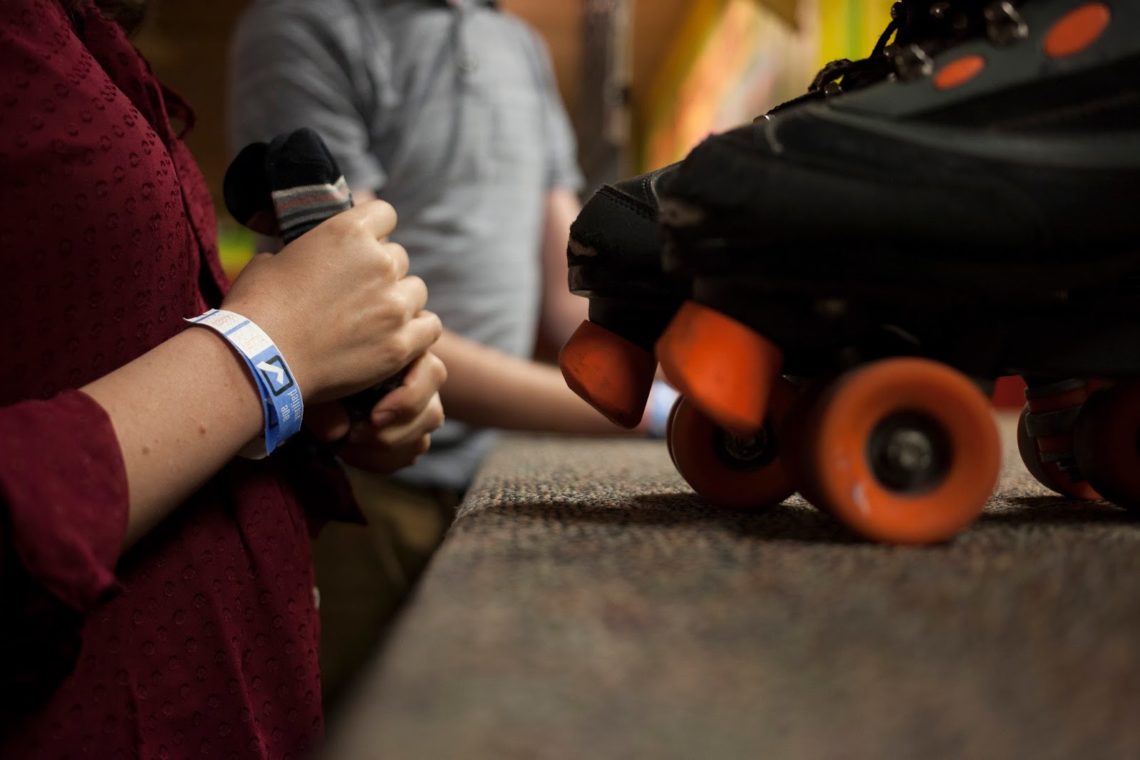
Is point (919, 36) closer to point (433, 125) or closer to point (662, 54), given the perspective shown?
point (433, 125)

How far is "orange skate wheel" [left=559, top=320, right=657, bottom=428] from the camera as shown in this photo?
393 mm

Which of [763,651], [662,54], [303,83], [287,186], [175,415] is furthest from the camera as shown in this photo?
[662,54]

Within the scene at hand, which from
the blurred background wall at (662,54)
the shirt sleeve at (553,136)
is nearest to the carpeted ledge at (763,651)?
the blurred background wall at (662,54)

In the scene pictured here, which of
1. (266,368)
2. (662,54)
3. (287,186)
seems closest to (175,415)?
(266,368)

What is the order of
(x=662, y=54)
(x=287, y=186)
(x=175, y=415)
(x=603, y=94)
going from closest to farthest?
(x=175, y=415) < (x=287, y=186) < (x=603, y=94) < (x=662, y=54)

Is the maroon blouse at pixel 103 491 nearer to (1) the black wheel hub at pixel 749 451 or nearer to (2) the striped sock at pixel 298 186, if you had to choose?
(2) the striped sock at pixel 298 186

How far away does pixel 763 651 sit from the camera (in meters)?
0.22

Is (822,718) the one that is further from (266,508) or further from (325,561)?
(325,561)

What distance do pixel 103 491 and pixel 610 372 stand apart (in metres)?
0.21

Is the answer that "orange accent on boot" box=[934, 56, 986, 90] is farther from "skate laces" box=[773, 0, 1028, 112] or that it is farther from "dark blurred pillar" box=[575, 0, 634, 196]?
"dark blurred pillar" box=[575, 0, 634, 196]

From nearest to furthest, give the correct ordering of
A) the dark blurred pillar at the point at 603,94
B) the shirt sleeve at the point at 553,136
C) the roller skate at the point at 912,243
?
the roller skate at the point at 912,243 < the shirt sleeve at the point at 553,136 < the dark blurred pillar at the point at 603,94

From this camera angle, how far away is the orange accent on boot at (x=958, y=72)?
12.1 inches

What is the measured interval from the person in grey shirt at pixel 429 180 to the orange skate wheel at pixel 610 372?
54cm

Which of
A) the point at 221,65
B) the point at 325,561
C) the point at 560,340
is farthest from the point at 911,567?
the point at 221,65
